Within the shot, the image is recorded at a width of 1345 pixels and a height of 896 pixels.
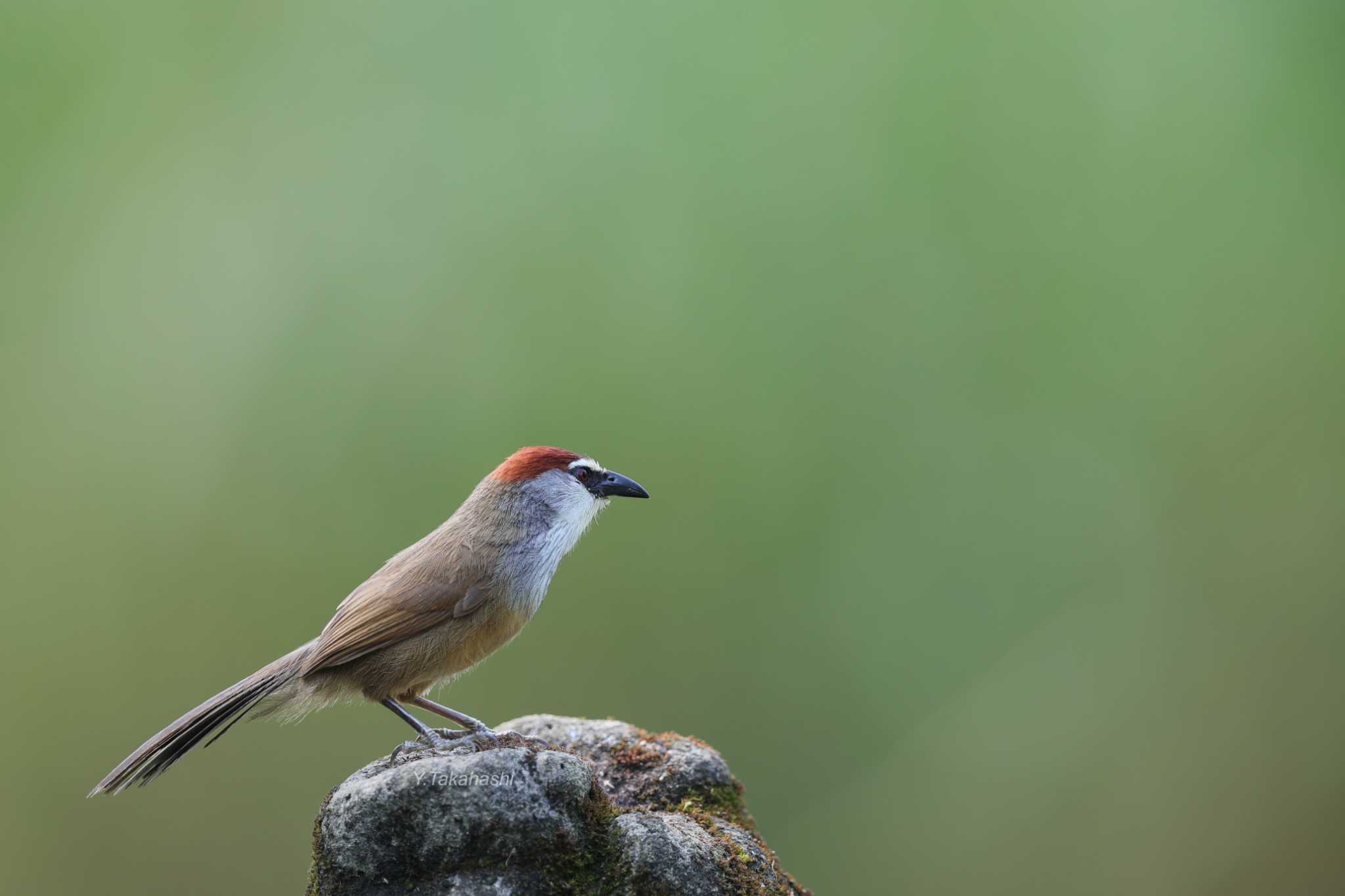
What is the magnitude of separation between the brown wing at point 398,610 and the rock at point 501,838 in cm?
58

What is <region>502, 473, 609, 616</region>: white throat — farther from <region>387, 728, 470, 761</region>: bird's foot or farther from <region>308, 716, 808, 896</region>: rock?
<region>308, 716, 808, 896</region>: rock

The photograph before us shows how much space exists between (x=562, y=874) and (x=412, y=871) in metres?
0.44

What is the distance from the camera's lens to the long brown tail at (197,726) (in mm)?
3633

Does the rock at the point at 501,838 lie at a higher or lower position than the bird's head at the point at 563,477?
lower

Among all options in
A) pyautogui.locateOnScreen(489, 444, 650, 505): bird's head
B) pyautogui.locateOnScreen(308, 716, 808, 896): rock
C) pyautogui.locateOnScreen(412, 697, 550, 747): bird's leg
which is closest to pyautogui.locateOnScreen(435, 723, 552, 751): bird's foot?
pyautogui.locateOnScreen(412, 697, 550, 747): bird's leg

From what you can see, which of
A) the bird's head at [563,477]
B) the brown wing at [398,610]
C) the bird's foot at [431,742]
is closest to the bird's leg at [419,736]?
the bird's foot at [431,742]

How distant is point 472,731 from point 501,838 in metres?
Result: 0.86

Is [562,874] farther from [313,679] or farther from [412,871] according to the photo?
[313,679]

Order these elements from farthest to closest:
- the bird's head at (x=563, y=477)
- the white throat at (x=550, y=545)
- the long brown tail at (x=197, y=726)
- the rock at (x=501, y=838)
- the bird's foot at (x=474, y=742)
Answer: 1. the bird's head at (x=563, y=477)
2. the white throat at (x=550, y=545)
3. the long brown tail at (x=197, y=726)
4. the bird's foot at (x=474, y=742)
5. the rock at (x=501, y=838)

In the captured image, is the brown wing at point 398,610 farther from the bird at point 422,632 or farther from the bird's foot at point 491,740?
the bird's foot at point 491,740

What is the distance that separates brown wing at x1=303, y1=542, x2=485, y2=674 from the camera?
3.70 m

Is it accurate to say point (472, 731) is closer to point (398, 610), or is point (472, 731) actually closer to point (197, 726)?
point (398, 610)

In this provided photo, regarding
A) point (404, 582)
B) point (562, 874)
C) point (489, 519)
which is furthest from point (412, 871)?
point (489, 519)

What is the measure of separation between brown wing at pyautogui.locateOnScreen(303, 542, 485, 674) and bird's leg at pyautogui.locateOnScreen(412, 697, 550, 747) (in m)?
0.35
